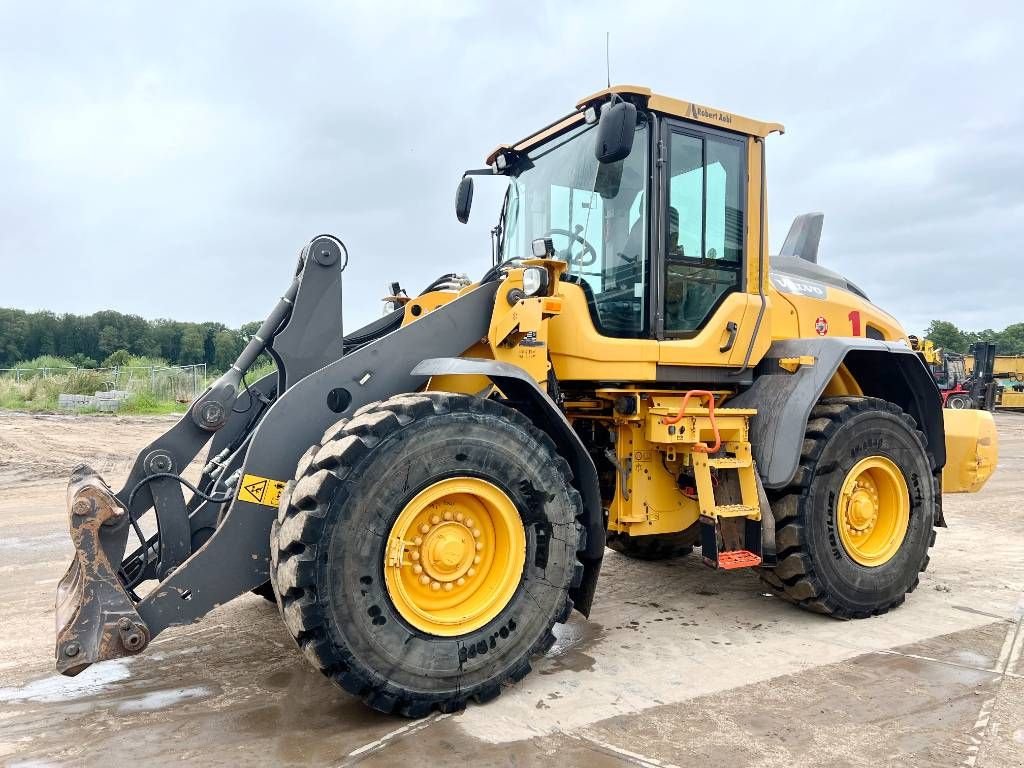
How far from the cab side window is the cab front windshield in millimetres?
191

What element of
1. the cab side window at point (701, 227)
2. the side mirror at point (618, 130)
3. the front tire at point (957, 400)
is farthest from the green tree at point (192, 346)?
the side mirror at point (618, 130)

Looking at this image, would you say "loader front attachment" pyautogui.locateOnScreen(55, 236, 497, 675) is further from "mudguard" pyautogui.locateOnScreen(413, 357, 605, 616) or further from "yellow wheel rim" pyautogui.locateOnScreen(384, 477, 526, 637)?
"yellow wheel rim" pyautogui.locateOnScreen(384, 477, 526, 637)

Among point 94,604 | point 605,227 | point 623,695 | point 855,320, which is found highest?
point 605,227

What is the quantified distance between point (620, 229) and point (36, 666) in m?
3.88

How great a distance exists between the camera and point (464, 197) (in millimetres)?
5621

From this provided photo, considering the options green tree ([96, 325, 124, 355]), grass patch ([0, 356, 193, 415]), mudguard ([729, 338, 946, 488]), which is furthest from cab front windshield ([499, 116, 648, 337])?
green tree ([96, 325, 124, 355])

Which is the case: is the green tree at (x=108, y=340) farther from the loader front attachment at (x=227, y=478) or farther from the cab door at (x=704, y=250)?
the cab door at (x=704, y=250)

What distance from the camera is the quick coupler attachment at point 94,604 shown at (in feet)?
9.53

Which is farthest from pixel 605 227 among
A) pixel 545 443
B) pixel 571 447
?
pixel 545 443

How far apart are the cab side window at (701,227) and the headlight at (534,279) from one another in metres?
0.98

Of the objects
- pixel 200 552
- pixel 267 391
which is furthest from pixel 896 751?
pixel 267 391

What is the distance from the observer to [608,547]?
20.7ft

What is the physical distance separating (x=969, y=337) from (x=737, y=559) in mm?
71723

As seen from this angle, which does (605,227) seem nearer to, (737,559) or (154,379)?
(737,559)
